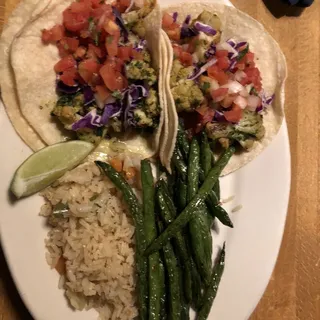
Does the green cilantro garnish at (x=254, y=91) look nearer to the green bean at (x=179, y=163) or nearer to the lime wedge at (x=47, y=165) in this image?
the green bean at (x=179, y=163)

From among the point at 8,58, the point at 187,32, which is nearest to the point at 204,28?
the point at 187,32

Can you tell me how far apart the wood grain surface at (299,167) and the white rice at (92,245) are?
0.96 m

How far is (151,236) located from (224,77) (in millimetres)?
978

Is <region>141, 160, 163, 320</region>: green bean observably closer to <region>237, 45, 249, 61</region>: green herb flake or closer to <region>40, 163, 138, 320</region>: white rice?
<region>40, 163, 138, 320</region>: white rice

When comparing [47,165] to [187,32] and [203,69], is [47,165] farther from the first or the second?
[187,32]

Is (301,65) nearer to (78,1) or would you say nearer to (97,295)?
(78,1)

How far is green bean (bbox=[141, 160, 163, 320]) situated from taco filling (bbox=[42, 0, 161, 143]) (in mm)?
294

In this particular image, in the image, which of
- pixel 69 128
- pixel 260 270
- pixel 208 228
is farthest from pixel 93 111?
pixel 260 270

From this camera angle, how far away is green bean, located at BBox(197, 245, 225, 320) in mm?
2500

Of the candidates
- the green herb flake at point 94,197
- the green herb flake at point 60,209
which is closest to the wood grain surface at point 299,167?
the green herb flake at point 94,197

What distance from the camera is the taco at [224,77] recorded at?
8.46ft

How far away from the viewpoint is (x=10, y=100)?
2480 millimetres

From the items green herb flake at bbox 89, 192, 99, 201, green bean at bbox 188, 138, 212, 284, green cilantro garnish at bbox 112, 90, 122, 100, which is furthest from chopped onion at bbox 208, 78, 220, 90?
green herb flake at bbox 89, 192, 99, 201

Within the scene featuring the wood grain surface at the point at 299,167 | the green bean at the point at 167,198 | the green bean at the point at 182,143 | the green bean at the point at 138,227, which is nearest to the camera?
the green bean at the point at 138,227
